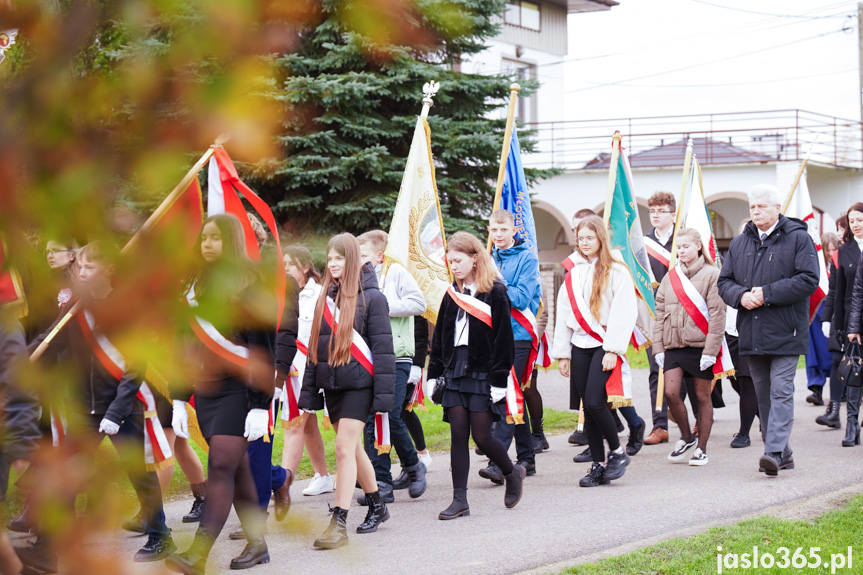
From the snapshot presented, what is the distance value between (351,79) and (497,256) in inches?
307

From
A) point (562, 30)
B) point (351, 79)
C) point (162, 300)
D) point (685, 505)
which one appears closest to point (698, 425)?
point (685, 505)

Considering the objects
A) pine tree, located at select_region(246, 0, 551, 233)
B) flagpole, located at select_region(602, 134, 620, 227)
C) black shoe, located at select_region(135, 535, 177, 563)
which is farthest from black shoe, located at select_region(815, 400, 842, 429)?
pine tree, located at select_region(246, 0, 551, 233)

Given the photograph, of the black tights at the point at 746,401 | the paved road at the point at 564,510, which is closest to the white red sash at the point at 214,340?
the paved road at the point at 564,510

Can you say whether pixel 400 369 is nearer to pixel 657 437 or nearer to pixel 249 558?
pixel 249 558

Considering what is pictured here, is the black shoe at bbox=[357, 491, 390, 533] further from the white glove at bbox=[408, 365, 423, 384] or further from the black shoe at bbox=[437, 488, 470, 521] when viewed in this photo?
the white glove at bbox=[408, 365, 423, 384]

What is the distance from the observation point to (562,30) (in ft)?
102

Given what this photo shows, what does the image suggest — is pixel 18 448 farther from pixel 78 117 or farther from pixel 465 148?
pixel 465 148

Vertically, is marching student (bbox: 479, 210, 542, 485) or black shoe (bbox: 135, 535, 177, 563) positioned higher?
marching student (bbox: 479, 210, 542, 485)

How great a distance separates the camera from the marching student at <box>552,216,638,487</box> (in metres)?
6.98

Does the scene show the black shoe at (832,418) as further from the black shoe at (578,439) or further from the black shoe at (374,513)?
the black shoe at (374,513)

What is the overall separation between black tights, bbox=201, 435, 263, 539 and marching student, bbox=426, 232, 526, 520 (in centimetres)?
163

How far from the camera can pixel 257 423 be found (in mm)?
4781

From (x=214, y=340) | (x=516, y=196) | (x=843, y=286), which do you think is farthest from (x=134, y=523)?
(x=843, y=286)

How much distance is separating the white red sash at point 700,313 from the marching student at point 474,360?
92.3 inches
